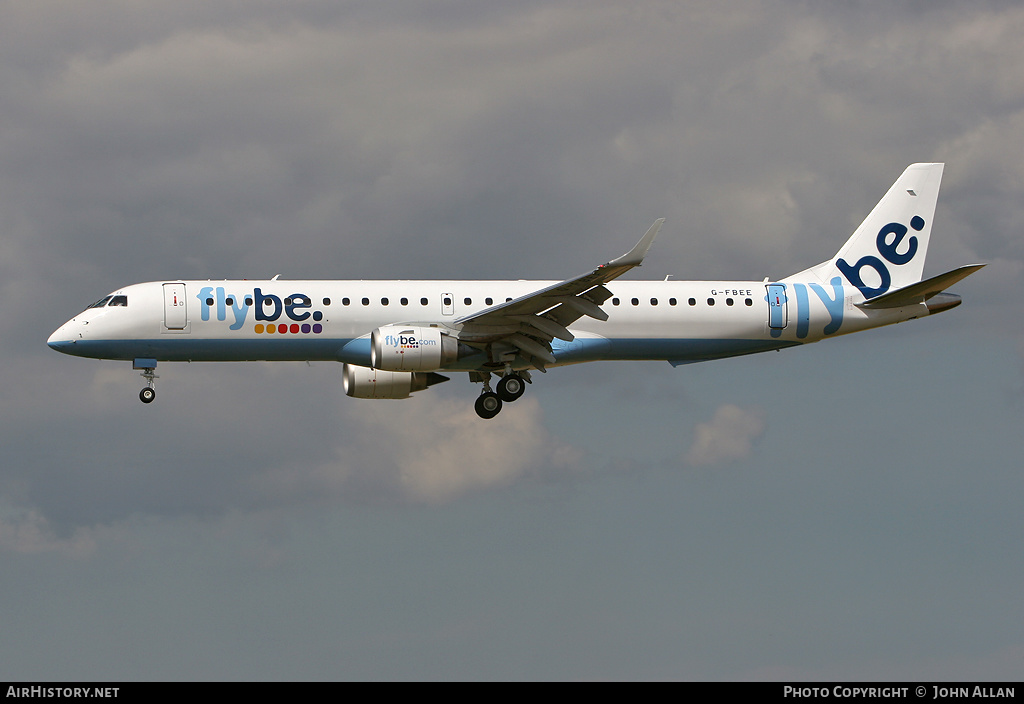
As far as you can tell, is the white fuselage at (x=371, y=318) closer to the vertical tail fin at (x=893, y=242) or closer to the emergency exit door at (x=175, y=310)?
the emergency exit door at (x=175, y=310)

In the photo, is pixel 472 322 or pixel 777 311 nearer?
pixel 472 322

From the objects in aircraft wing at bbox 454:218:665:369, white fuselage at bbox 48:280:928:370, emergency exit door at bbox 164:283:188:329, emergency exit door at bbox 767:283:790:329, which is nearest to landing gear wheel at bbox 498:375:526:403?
aircraft wing at bbox 454:218:665:369

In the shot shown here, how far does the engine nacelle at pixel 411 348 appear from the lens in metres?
45.5

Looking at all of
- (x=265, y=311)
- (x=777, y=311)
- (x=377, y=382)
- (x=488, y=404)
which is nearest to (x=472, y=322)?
(x=488, y=404)

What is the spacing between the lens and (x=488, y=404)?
49656mm

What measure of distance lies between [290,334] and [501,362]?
7308 mm

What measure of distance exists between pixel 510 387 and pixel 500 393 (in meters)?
0.44

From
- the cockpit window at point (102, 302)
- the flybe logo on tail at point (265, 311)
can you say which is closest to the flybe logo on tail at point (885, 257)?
the flybe logo on tail at point (265, 311)

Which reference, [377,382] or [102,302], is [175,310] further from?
[377,382]

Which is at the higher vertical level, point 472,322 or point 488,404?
point 472,322

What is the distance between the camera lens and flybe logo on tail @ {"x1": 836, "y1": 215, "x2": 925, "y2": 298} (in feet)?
173

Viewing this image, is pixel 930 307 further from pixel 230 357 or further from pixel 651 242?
pixel 230 357

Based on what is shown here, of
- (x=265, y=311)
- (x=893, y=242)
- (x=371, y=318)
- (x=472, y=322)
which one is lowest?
(x=472, y=322)
